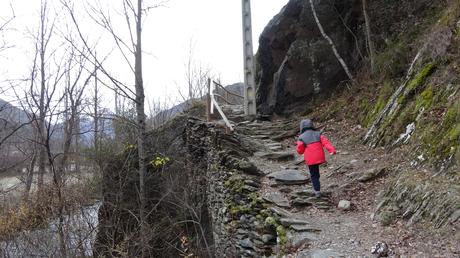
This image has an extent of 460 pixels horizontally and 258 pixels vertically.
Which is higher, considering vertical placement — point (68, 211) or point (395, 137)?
point (395, 137)

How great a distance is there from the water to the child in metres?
6.21

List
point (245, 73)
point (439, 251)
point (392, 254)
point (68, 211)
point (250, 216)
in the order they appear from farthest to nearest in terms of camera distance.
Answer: point (245, 73)
point (68, 211)
point (250, 216)
point (392, 254)
point (439, 251)

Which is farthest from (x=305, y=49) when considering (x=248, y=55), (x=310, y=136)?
(x=310, y=136)

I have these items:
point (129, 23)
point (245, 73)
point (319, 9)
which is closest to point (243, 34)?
point (245, 73)

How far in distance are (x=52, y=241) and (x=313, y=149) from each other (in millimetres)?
7365

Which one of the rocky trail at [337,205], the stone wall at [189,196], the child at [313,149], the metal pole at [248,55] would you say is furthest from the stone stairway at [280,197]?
the metal pole at [248,55]

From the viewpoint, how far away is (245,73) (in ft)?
41.2

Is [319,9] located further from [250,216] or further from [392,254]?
[392,254]

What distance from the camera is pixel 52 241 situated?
1016cm

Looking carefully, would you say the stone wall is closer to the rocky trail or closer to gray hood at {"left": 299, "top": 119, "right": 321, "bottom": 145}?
the rocky trail

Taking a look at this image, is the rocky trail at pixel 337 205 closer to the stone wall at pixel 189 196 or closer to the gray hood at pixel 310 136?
the stone wall at pixel 189 196

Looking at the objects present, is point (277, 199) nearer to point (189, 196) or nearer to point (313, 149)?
point (313, 149)

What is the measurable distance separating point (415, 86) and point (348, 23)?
19.2ft

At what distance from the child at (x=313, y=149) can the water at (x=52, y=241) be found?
621cm
